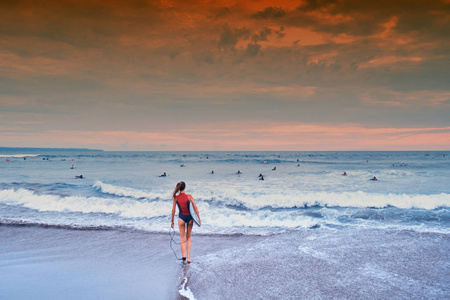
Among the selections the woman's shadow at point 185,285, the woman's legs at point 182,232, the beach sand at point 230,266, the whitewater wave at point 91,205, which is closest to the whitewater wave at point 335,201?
the whitewater wave at point 91,205

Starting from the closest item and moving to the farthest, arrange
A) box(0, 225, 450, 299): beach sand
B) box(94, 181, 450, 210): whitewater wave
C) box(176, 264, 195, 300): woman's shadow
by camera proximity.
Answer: box(176, 264, 195, 300): woman's shadow → box(0, 225, 450, 299): beach sand → box(94, 181, 450, 210): whitewater wave

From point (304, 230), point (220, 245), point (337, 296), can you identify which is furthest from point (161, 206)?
point (337, 296)

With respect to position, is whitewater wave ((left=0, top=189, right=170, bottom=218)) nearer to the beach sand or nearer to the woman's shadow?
the beach sand

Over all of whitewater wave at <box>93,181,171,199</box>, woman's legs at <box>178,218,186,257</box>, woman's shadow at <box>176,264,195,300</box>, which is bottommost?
whitewater wave at <box>93,181,171,199</box>

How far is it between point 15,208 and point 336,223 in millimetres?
16591

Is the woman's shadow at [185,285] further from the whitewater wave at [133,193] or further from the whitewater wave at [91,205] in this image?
the whitewater wave at [133,193]

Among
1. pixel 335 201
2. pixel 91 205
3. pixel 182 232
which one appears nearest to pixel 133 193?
pixel 91 205

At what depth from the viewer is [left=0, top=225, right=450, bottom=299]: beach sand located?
568cm

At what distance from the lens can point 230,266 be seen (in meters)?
6.97

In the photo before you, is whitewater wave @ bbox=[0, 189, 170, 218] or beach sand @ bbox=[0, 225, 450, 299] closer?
beach sand @ bbox=[0, 225, 450, 299]

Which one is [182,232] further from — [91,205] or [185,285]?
[91,205]

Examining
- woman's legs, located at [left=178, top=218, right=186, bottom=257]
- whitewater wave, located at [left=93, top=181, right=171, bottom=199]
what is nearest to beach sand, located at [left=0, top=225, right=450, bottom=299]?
woman's legs, located at [left=178, top=218, right=186, bottom=257]

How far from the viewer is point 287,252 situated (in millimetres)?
7918

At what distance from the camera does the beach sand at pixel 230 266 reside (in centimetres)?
568
